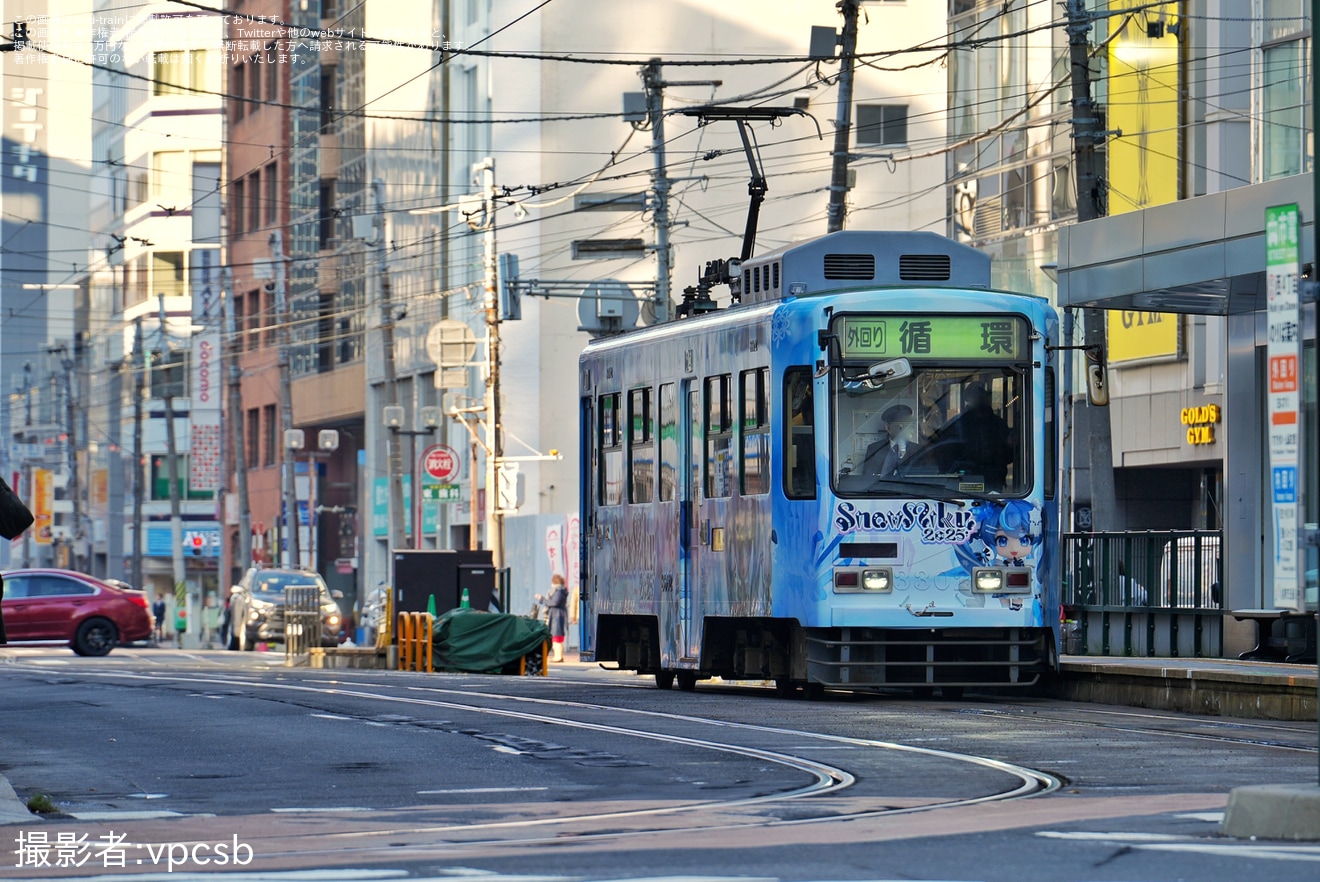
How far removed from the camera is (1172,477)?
37.9 meters

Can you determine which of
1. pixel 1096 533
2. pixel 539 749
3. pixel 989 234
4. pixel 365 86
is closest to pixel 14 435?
pixel 365 86

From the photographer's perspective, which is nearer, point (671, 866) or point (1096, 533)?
point (671, 866)

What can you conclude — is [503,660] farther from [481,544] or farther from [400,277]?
[400,277]

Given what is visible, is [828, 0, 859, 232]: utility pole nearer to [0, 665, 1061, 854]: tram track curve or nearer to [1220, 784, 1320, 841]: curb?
[0, 665, 1061, 854]: tram track curve

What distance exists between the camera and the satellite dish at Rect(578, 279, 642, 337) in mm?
46156

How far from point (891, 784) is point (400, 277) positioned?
180ft

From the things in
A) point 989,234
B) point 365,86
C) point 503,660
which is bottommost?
point 503,660

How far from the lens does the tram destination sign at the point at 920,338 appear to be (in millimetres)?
20844

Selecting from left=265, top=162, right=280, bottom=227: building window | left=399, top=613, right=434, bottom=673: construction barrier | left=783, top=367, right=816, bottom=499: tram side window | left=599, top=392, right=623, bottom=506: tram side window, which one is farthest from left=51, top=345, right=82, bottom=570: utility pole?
left=783, top=367, right=816, bottom=499: tram side window

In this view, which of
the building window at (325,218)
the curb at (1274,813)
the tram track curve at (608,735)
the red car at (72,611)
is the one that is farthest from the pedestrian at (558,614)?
the curb at (1274,813)

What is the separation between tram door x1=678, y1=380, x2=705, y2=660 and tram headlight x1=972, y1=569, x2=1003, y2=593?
10.1 feet

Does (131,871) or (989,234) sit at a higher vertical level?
(989,234)

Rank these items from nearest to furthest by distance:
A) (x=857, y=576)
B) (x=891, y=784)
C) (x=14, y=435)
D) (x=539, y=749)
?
(x=891, y=784), (x=539, y=749), (x=857, y=576), (x=14, y=435)

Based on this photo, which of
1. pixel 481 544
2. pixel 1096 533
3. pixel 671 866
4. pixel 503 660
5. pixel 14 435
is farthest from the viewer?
pixel 14 435
